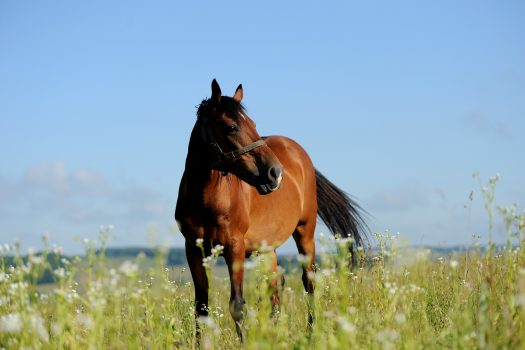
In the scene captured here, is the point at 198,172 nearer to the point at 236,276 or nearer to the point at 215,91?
the point at 215,91

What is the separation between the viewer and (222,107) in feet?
22.6

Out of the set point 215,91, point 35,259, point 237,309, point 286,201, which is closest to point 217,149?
point 215,91

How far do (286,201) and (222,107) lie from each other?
231 centimetres

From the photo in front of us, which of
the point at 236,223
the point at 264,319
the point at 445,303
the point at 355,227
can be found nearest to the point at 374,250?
the point at 445,303

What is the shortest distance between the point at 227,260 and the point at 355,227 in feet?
14.8

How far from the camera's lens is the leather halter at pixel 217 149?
682cm

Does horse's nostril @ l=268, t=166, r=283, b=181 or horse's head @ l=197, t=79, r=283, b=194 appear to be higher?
horse's head @ l=197, t=79, r=283, b=194

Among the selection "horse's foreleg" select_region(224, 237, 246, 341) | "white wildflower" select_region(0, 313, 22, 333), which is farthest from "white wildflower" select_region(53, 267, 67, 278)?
"horse's foreleg" select_region(224, 237, 246, 341)

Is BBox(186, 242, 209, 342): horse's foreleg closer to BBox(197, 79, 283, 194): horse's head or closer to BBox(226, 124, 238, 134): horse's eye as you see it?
BBox(197, 79, 283, 194): horse's head

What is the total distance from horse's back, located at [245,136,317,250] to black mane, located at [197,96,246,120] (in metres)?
1.39

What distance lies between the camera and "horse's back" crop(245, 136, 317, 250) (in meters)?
8.05

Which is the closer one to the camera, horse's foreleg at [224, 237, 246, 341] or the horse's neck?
horse's foreleg at [224, 237, 246, 341]

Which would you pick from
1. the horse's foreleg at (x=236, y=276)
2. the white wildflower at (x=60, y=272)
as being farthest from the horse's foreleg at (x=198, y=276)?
the white wildflower at (x=60, y=272)

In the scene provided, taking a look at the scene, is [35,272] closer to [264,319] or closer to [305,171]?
[264,319]
